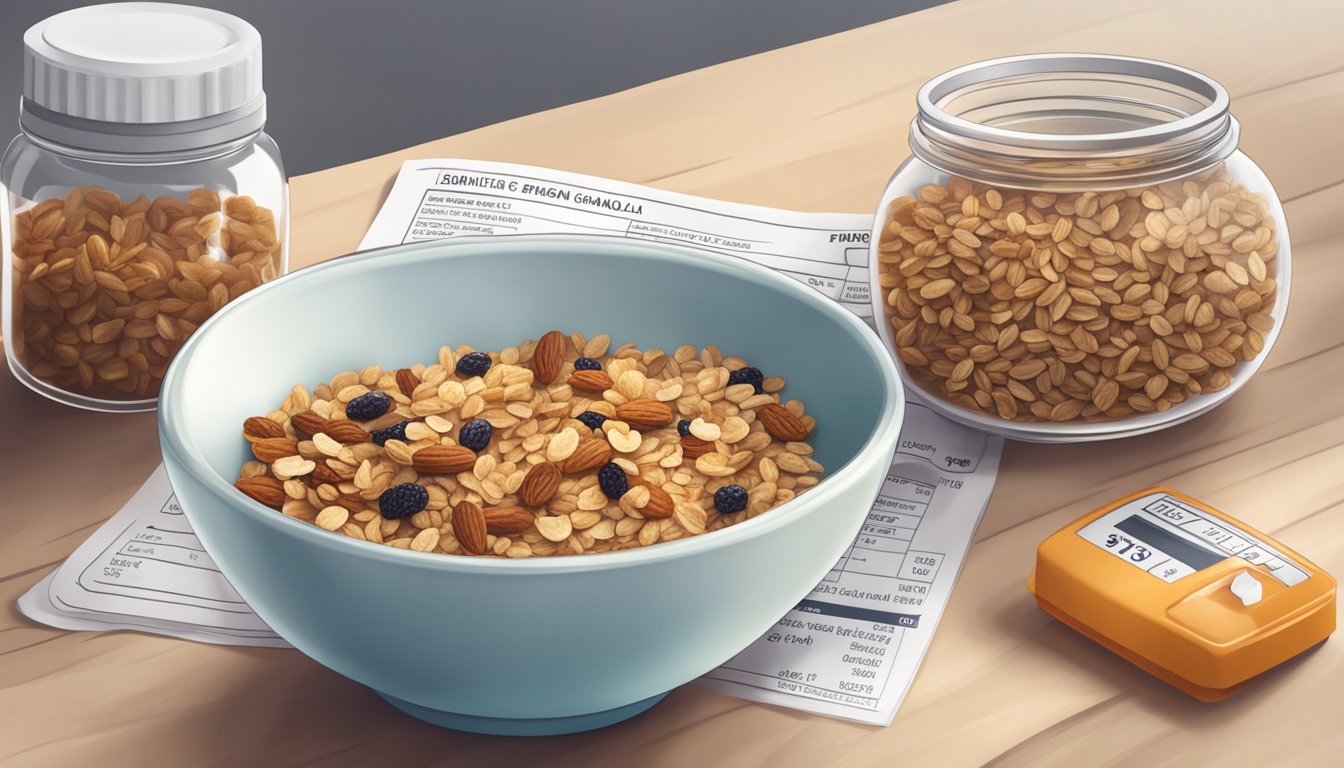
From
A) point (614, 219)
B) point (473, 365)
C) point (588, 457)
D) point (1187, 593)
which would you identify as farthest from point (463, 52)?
point (1187, 593)

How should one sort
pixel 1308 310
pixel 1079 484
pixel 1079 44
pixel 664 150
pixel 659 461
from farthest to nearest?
pixel 1079 44 → pixel 664 150 → pixel 1308 310 → pixel 1079 484 → pixel 659 461

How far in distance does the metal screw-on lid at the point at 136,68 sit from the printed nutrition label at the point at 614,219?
0.21 m

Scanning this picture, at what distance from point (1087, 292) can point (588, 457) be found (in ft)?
0.93

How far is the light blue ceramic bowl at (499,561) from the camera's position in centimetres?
45

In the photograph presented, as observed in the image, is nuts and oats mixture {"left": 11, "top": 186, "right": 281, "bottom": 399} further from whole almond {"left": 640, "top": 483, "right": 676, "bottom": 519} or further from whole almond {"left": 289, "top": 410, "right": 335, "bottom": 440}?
whole almond {"left": 640, "top": 483, "right": 676, "bottom": 519}

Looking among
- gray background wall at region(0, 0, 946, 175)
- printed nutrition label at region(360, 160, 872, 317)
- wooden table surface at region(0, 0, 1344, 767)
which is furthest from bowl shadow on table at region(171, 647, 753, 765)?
gray background wall at region(0, 0, 946, 175)

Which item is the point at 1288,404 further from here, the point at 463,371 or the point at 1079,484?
the point at 463,371

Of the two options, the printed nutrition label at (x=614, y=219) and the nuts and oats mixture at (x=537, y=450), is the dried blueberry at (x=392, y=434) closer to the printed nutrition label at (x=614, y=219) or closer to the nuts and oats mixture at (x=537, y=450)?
the nuts and oats mixture at (x=537, y=450)

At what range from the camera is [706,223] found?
917 mm

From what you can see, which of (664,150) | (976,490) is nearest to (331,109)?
(664,150)

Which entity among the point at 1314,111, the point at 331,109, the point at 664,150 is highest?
the point at 1314,111

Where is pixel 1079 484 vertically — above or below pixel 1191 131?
below

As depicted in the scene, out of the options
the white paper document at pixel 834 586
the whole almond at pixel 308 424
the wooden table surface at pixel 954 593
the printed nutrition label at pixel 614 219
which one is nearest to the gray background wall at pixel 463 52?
the wooden table surface at pixel 954 593

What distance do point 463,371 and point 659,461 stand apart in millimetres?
134
